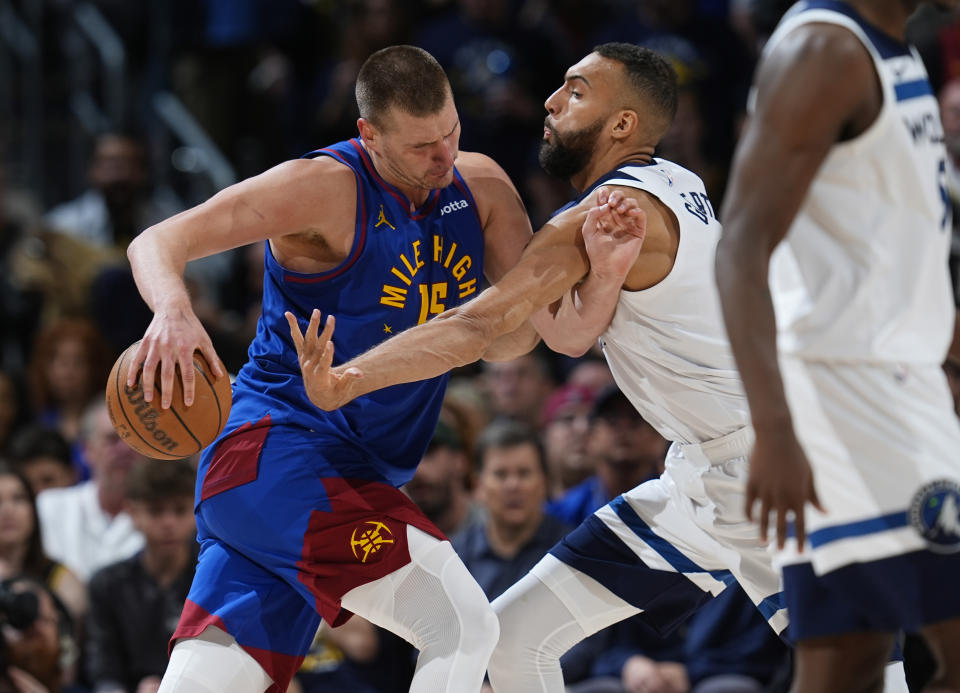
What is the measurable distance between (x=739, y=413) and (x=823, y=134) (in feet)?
4.70

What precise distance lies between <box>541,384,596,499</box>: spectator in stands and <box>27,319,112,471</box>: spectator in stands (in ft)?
10.2

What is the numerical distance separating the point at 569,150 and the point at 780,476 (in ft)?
6.17

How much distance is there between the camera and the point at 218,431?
3.76 meters

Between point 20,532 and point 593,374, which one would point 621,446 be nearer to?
point 593,374

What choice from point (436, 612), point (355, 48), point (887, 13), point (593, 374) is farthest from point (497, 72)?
point (887, 13)

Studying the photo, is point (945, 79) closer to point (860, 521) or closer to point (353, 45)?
point (353, 45)

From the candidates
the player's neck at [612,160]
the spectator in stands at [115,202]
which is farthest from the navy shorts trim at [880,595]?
the spectator in stands at [115,202]

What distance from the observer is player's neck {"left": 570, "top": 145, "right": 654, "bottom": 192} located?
4.23 meters

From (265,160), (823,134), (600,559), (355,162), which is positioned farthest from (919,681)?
(265,160)

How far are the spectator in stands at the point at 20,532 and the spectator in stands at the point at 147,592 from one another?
213mm

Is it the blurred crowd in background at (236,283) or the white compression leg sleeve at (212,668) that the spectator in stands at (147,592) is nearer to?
the blurred crowd in background at (236,283)

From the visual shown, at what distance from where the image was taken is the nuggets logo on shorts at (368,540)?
385cm

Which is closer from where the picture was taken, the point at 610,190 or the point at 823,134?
the point at 823,134

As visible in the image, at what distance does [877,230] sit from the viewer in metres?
2.72
